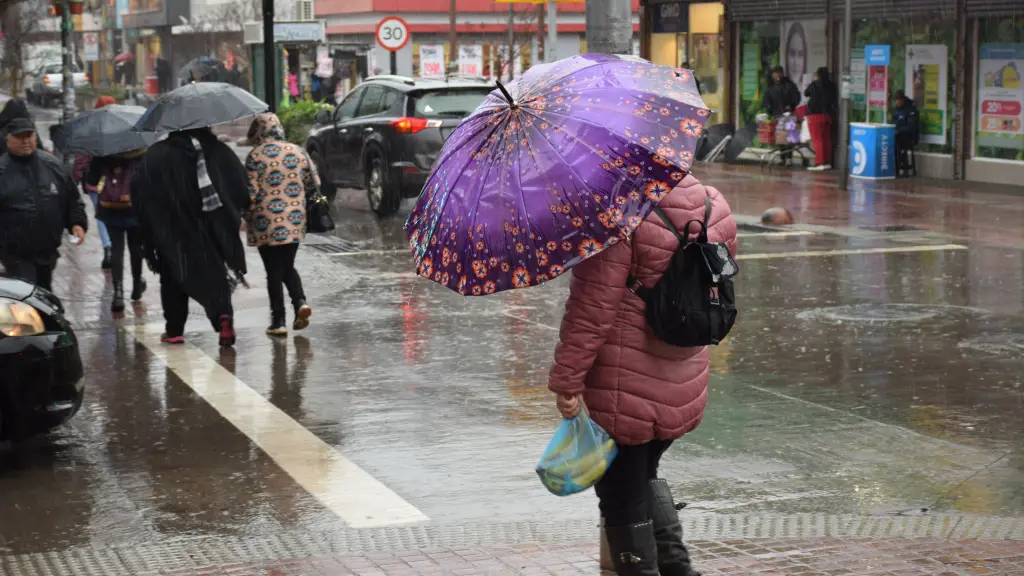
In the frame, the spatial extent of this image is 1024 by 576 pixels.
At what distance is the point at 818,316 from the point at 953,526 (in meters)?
5.53

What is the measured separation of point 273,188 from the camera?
35.2 feet

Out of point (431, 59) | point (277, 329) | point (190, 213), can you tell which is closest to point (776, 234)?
point (277, 329)

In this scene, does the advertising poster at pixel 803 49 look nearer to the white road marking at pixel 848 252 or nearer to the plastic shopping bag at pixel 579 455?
the white road marking at pixel 848 252

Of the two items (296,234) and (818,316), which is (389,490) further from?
(818,316)

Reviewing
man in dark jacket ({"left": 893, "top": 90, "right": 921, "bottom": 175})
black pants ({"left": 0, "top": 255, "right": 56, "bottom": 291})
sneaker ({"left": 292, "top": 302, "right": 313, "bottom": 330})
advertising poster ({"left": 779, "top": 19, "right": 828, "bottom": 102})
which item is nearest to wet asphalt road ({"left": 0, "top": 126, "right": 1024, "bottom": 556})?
sneaker ({"left": 292, "top": 302, "right": 313, "bottom": 330})

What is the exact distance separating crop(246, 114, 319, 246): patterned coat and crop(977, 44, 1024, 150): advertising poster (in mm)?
14736

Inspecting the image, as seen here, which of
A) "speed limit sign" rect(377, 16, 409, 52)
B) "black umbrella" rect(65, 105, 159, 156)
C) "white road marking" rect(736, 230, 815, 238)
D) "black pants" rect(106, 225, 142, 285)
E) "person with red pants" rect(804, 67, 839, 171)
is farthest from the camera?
"speed limit sign" rect(377, 16, 409, 52)

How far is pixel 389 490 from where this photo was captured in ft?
22.4

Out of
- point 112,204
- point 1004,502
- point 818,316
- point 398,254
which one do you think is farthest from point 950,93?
point 1004,502

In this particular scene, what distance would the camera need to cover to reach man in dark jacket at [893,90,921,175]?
23812 mm

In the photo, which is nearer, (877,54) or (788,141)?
(877,54)

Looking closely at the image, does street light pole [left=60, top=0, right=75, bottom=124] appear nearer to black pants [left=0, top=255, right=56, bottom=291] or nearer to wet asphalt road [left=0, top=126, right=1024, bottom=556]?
wet asphalt road [left=0, top=126, right=1024, bottom=556]

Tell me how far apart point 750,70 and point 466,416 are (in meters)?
21.8

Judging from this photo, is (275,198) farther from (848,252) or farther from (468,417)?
(848,252)
